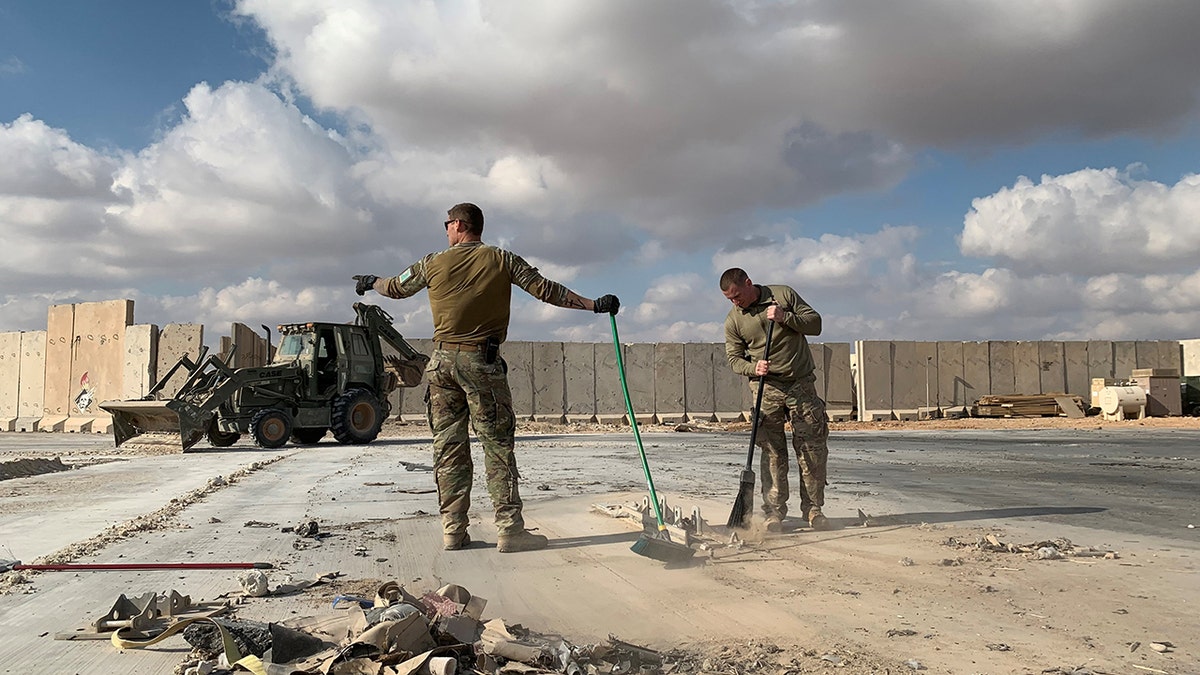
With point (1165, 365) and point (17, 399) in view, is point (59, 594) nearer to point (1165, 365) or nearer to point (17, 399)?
point (17, 399)

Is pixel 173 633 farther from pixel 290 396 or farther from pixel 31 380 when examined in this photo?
pixel 31 380

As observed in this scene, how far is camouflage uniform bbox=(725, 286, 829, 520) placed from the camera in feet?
16.9

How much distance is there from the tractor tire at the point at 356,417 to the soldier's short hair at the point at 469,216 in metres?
11.3

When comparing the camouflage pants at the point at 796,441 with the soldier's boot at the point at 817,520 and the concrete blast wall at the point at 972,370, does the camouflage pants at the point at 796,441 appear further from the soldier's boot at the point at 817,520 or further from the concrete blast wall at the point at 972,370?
the concrete blast wall at the point at 972,370

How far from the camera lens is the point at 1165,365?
29312mm

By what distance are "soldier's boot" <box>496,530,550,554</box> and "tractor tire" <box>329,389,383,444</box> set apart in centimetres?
1149

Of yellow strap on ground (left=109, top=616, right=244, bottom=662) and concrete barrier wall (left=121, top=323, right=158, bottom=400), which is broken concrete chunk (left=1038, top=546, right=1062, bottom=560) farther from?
concrete barrier wall (left=121, top=323, right=158, bottom=400)

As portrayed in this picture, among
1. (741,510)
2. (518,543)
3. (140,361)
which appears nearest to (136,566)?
(518,543)

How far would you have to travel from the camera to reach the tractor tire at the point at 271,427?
1434cm

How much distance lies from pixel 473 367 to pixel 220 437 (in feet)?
40.1

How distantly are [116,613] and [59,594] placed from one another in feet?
2.45

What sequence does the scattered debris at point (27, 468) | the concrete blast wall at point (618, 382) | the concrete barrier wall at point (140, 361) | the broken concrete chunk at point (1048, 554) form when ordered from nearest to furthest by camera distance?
the broken concrete chunk at point (1048, 554) < the scattered debris at point (27, 468) < the concrete barrier wall at point (140, 361) < the concrete blast wall at point (618, 382)

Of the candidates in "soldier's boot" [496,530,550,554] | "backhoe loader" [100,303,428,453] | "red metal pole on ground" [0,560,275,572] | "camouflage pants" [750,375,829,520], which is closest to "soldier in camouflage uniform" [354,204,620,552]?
"soldier's boot" [496,530,550,554]

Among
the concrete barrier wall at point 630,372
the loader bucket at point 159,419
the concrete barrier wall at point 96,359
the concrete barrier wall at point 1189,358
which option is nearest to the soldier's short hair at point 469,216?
the loader bucket at point 159,419
